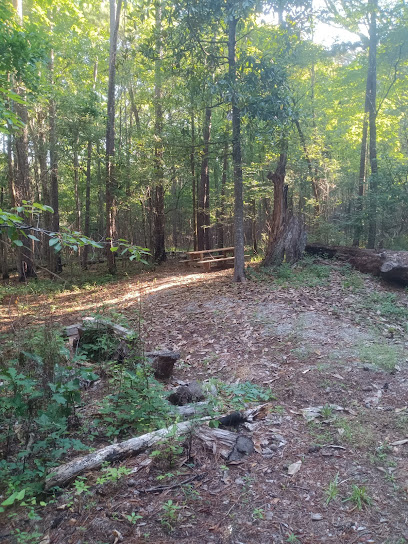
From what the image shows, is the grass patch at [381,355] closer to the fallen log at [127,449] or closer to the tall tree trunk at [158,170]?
the fallen log at [127,449]

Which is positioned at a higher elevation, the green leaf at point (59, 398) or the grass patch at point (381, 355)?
the green leaf at point (59, 398)

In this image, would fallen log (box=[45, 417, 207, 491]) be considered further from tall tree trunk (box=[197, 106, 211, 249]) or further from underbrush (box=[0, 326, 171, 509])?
tall tree trunk (box=[197, 106, 211, 249])

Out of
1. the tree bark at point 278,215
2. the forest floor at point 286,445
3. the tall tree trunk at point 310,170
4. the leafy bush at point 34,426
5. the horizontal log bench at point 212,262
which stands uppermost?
the tall tree trunk at point 310,170

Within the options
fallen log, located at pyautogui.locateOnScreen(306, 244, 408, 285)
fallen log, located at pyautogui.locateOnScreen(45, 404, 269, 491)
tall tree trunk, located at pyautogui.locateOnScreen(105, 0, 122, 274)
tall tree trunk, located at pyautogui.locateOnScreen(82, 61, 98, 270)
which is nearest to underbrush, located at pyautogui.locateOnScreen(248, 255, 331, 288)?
fallen log, located at pyautogui.locateOnScreen(306, 244, 408, 285)

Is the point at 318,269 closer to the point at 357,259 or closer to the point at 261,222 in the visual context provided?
the point at 357,259

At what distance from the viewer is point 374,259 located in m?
11.2

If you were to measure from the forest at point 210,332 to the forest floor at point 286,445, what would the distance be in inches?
0.8

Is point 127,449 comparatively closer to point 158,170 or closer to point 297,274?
point 297,274

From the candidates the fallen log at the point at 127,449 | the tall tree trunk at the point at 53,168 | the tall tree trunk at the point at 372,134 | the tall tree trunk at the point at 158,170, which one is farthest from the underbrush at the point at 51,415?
the tall tree trunk at the point at 372,134

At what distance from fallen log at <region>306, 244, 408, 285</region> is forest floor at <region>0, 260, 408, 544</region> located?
63.0 inches

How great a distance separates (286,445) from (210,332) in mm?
3954

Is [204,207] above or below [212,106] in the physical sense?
below

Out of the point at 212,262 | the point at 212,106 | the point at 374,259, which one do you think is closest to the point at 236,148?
the point at 212,106

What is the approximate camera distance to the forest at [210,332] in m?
2.73
